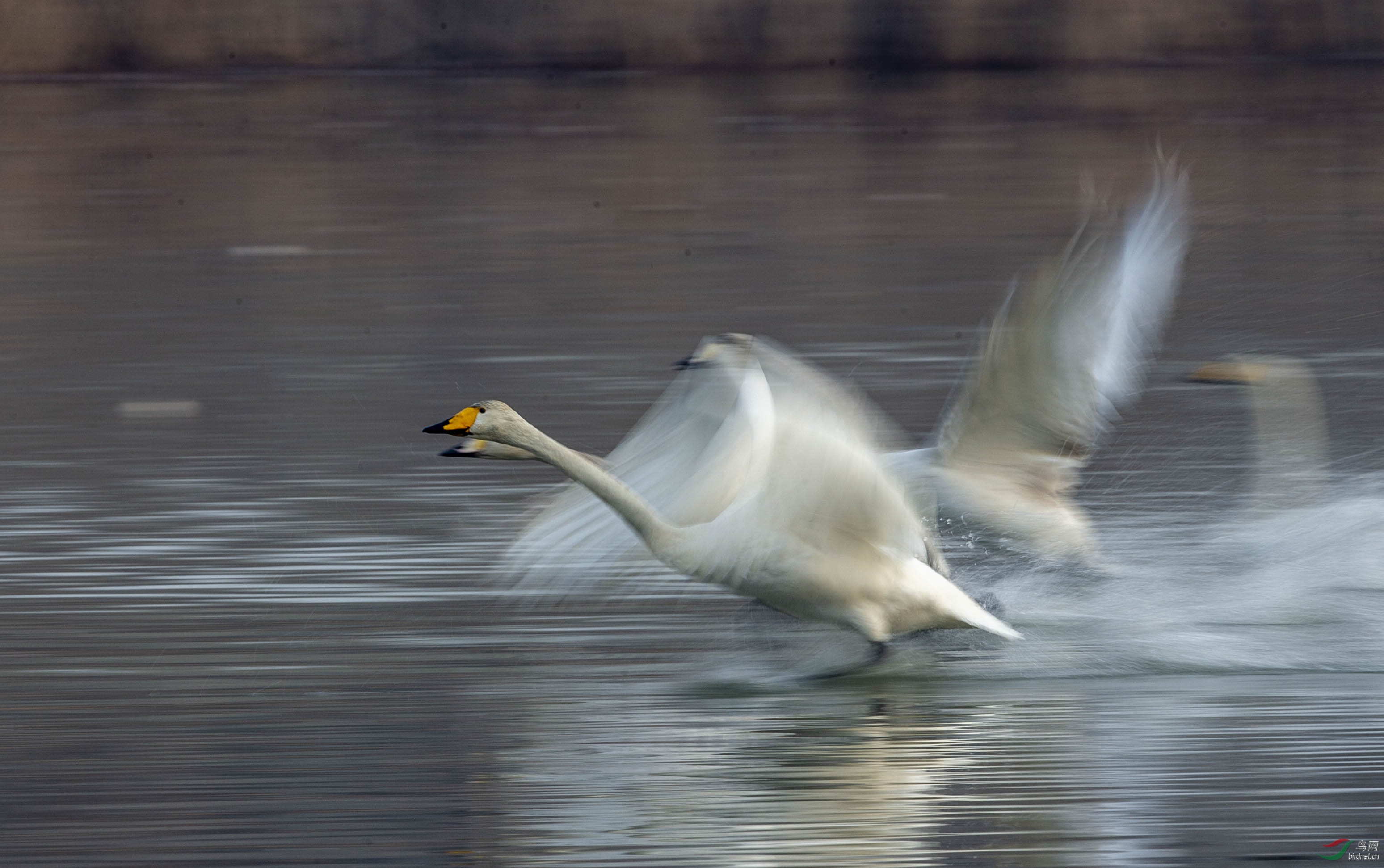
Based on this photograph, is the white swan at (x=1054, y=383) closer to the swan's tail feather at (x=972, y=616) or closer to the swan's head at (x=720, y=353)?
the swan's tail feather at (x=972, y=616)

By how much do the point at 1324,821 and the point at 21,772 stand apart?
8.82 ft

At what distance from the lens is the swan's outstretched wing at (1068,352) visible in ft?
26.2

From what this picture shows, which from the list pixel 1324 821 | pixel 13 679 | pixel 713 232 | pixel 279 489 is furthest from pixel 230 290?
pixel 1324 821

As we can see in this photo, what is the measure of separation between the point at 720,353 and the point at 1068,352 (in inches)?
69.7

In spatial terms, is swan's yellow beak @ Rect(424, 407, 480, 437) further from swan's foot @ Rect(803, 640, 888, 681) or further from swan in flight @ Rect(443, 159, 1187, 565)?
swan's foot @ Rect(803, 640, 888, 681)

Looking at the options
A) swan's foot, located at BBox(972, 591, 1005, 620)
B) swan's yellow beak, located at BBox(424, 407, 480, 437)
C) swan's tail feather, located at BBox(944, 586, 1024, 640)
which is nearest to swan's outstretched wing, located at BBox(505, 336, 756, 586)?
swan's yellow beak, located at BBox(424, 407, 480, 437)

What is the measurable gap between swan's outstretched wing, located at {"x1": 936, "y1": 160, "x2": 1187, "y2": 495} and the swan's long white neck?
150 centimetres

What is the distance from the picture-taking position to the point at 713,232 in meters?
16.7

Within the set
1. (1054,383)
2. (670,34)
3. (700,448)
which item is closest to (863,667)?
(700,448)

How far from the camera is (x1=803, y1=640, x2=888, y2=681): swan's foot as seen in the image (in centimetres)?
696

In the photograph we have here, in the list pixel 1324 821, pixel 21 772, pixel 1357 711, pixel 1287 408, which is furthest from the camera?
pixel 1287 408

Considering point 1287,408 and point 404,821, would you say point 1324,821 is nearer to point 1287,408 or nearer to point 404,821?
point 404,821

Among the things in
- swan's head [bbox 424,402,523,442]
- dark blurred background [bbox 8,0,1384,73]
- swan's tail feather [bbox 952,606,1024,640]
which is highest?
dark blurred background [bbox 8,0,1384,73]

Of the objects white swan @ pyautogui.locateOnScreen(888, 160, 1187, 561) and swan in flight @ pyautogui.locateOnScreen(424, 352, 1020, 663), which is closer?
swan in flight @ pyautogui.locateOnScreen(424, 352, 1020, 663)
